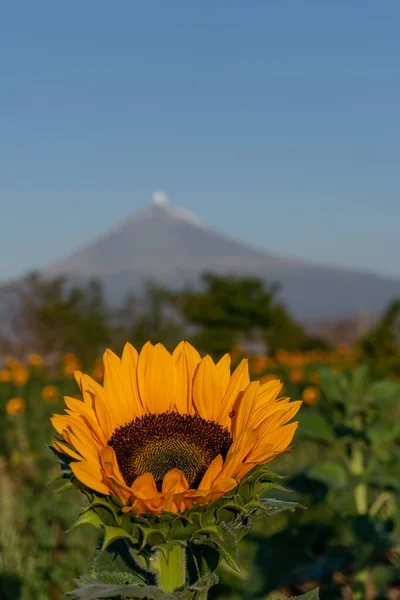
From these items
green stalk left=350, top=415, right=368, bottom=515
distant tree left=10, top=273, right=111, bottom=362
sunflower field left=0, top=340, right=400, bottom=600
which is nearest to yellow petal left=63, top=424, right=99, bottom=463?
sunflower field left=0, top=340, right=400, bottom=600

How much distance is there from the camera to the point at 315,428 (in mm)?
3148

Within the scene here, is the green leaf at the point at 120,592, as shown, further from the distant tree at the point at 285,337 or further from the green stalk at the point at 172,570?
the distant tree at the point at 285,337

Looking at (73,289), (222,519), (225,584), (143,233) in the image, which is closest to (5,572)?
(225,584)

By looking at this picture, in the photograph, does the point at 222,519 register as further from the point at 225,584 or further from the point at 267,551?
the point at 225,584

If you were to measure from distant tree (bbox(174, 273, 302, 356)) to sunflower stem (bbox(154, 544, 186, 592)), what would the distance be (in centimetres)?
2429

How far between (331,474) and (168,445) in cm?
209

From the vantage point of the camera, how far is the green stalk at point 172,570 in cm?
111

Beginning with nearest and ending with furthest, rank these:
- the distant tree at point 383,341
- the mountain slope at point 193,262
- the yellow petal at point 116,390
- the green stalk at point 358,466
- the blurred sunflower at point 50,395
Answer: the yellow petal at point 116,390
the green stalk at point 358,466
the blurred sunflower at point 50,395
the distant tree at point 383,341
the mountain slope at point 193,262

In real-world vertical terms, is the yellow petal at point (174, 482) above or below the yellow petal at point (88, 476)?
above

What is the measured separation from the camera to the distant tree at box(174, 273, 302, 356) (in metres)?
26.6

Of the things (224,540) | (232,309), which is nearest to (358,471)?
(224,540)

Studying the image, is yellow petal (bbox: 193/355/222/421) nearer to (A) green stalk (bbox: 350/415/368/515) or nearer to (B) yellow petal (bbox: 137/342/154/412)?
(B) yellow petal (bbox: 137/342/154/412)

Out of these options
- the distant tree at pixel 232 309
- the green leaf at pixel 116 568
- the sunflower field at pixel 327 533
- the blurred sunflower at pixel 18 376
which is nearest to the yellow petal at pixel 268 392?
the green leaf at pixel 116 568

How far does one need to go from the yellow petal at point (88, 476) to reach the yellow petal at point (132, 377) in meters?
0.26
